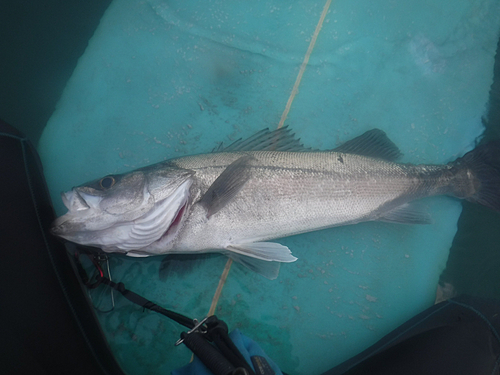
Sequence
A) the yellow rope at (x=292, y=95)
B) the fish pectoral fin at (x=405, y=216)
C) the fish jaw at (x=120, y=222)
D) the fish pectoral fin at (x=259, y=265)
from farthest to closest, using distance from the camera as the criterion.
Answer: the yellow rope at (x=292, y=95), the fish pectoral fin at (x=405, y=216), the fish pectoral fin at (x=259, y=265), the fish jaw at (x=120, y=222)

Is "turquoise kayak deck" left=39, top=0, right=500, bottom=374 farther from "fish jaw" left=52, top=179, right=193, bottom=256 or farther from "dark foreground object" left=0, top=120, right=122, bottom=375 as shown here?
"fish jaw" left=52, top=179, right=193, bottom=256

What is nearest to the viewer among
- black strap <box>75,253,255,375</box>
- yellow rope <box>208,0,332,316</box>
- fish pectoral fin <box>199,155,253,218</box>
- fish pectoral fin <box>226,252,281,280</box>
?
black strap <box>75,253,255,375</box>

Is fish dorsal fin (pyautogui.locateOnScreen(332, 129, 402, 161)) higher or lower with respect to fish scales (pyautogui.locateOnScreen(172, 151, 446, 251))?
higher

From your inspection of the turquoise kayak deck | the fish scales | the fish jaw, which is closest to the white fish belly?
the fish scales

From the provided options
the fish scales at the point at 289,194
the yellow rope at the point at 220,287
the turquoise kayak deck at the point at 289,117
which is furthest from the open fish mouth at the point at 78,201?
the yellow rope at the point at 220,287

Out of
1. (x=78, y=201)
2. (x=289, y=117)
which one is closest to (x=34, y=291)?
(x=78, y=201)

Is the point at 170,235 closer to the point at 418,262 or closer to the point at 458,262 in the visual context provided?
the point at 418,262

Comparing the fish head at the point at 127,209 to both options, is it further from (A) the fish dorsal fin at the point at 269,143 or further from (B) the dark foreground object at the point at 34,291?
(A) the fish dorsal fin at the point at 269,143
